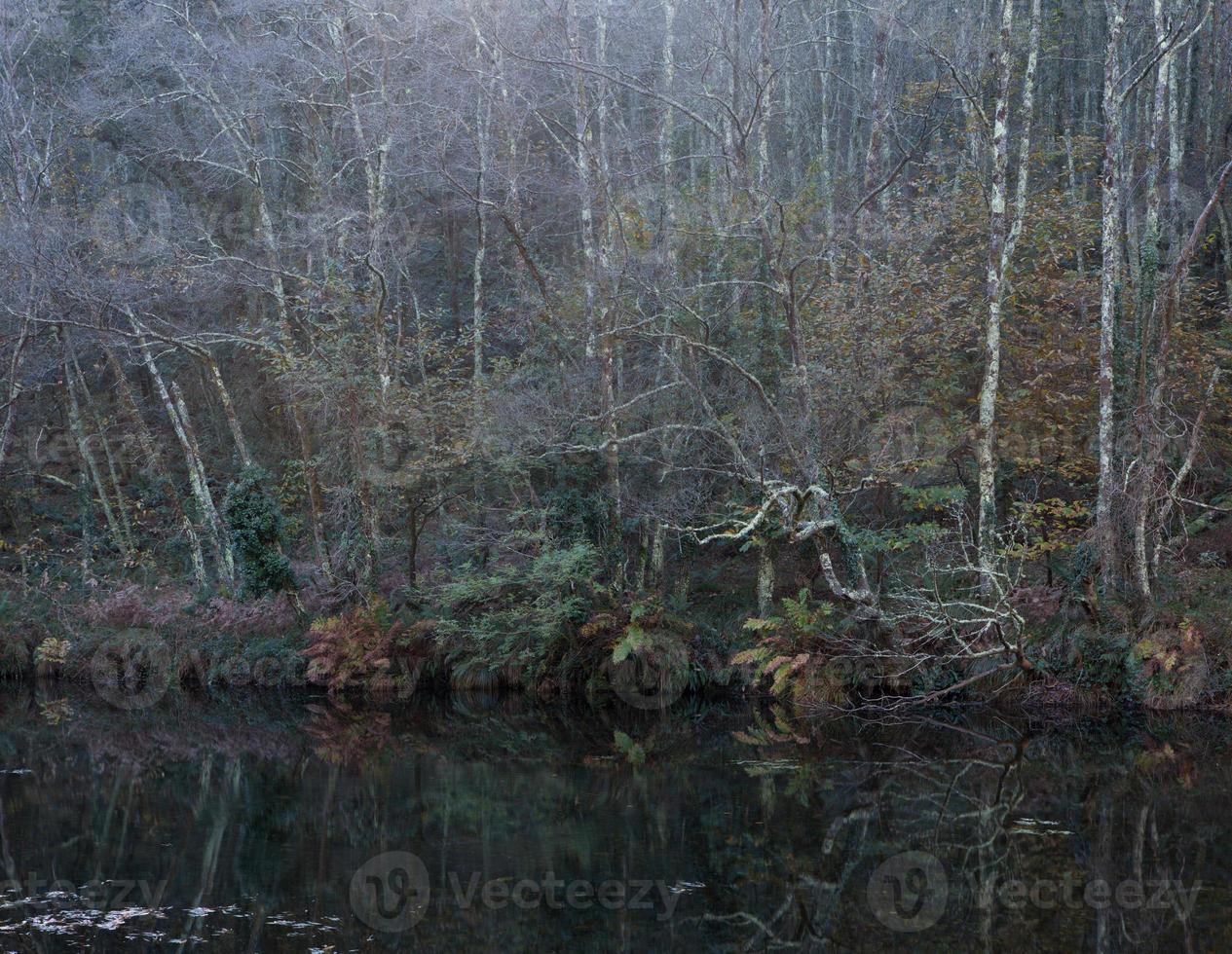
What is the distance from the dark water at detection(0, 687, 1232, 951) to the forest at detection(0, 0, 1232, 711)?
1.83 m

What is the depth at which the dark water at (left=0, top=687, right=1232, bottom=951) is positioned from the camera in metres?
7.33

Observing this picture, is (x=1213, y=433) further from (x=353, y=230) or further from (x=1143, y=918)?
(x=353, y=230)

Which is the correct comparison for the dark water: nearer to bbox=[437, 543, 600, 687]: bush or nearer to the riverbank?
the riverbank

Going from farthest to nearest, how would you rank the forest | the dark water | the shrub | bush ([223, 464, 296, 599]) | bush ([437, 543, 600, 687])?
bush ([223, 464, 296, 599]), the shrub, bush ([437, 543, 600, 687]), the forest, the dark water

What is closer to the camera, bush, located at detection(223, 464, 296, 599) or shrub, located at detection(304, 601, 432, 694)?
shrub, located at detection(304, 601, 432, 694)

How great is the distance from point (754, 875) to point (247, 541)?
37.2ft

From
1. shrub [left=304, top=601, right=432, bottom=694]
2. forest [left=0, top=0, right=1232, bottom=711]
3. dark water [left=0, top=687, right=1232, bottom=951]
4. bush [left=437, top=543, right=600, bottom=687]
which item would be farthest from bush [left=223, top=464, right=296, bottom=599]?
dark water [left=0, top=687, right=1232, bottom=951]

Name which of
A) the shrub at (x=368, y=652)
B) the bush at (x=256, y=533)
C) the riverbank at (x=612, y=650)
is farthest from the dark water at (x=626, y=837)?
the bush at (x=256, y=533)

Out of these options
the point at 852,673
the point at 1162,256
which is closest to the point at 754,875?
the point at 852,673

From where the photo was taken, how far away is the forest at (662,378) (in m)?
14.2

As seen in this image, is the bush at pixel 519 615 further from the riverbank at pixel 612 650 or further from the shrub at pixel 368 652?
the shrub at pixel 368 652

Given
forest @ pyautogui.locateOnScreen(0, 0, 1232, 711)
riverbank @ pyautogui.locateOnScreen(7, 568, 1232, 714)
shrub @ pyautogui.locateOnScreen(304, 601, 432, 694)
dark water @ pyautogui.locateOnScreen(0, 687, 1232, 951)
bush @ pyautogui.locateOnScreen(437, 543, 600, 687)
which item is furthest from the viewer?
shrub @ pyautogui.locateOnScreen(304, 601, 432, 694)

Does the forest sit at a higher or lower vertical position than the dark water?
higher

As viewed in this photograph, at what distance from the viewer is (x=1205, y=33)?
69.8 feet
